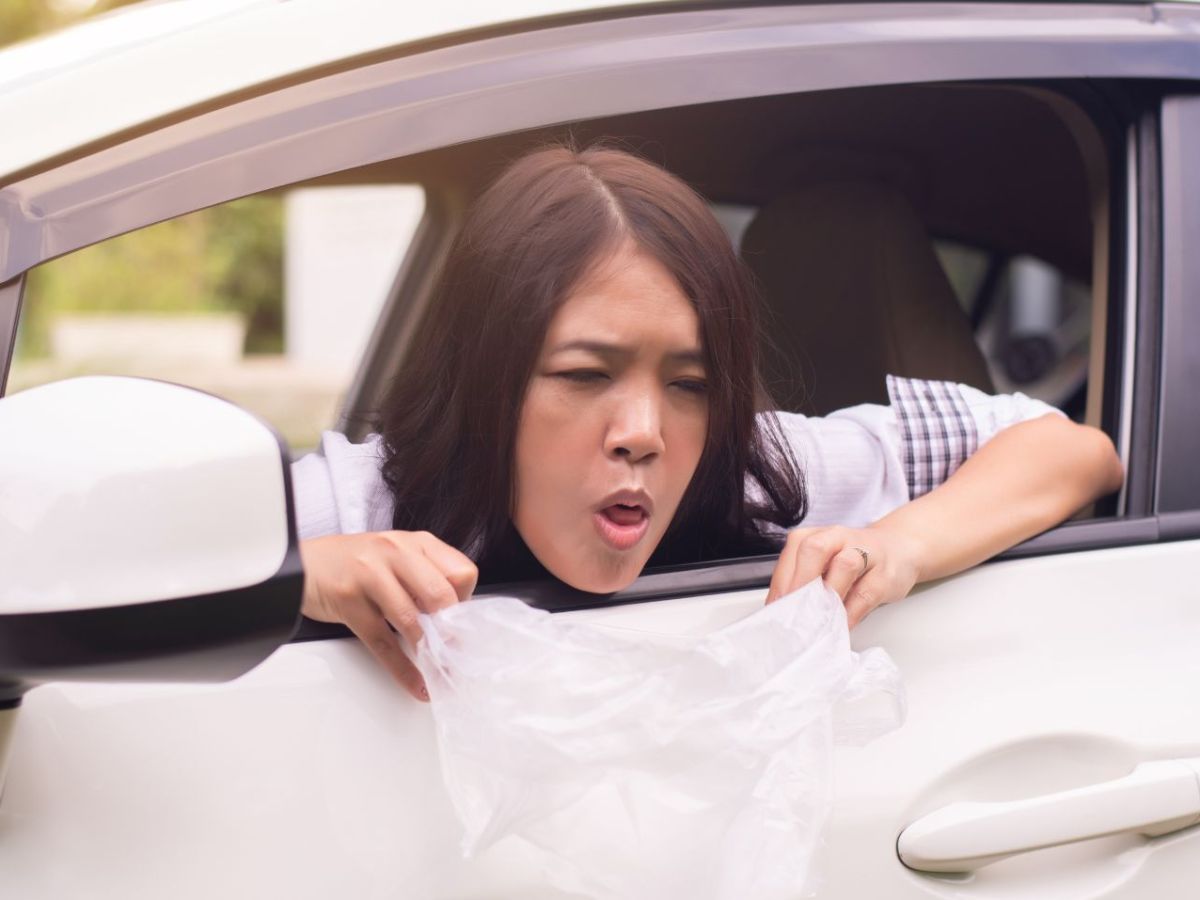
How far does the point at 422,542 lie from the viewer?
3.91 feet

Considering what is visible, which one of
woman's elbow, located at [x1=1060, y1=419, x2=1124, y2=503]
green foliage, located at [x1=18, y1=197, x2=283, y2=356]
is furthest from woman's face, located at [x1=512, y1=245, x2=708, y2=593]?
green foliage, located at [x1=18, y1=197, x2=283, y2=356]

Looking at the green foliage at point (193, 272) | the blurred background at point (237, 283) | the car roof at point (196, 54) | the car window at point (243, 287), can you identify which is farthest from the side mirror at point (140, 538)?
the green foliage at point (193, 272)

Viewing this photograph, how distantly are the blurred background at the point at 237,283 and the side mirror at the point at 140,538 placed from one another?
40.1ft

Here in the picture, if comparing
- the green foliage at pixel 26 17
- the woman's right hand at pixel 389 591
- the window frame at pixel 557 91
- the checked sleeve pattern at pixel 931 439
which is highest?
the green foliage at pixel 26 17

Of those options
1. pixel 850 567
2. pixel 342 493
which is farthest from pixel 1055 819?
pixel 342 493

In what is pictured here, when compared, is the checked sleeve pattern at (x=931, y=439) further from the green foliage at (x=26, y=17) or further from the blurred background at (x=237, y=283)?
the green foliage at (x=26, y=17)

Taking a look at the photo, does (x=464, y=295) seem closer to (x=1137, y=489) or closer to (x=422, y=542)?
(x=422, y=542)

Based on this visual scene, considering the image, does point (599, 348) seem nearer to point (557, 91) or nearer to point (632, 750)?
point (557, 91)

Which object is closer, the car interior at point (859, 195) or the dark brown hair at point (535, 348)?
the dark brown hair at point (535, 348)

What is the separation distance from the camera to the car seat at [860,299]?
2.18 m

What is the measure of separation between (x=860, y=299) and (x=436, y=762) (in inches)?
52.8

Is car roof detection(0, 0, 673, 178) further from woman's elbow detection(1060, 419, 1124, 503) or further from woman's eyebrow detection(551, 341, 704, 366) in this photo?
woman's elbow detection(1060, 419, 1124, 503)

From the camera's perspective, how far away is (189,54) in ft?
3.94

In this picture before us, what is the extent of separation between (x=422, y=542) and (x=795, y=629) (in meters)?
0.36
